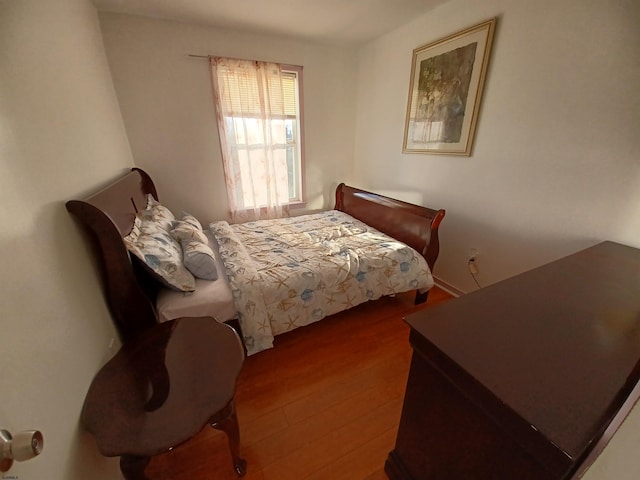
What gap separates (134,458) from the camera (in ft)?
2.75

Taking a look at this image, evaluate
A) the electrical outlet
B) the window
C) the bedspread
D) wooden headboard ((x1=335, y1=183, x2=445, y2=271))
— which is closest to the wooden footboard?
wooden headboard ((x1=335, y1=183, x2=445, y2=271))

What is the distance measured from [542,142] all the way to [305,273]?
1.83 meters

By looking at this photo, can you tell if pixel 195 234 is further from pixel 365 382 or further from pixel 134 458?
pixel 365 382

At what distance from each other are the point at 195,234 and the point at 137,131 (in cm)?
146

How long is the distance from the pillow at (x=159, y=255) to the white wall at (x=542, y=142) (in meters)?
2.27

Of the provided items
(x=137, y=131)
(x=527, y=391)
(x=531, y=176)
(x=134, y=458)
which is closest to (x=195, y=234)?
(x=134, y=458)

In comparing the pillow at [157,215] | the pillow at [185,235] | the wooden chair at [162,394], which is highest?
the pillow at [157,215]

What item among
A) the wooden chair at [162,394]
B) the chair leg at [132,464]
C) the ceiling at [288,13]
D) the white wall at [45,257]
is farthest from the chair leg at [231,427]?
the ceiling at [288,13]

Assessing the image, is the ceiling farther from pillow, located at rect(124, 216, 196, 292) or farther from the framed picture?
pillow, located at rect(124, 216, 196, 292)

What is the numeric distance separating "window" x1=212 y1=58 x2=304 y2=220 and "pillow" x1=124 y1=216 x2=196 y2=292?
1.37m

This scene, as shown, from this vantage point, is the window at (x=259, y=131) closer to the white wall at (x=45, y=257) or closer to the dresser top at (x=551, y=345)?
the white wall at (x=45, y=257)

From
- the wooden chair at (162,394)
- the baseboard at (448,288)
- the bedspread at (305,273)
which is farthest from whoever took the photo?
the baseboard at (448,288)

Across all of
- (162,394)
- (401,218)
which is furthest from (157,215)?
(401,218)

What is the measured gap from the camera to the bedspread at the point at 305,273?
5.02ft
